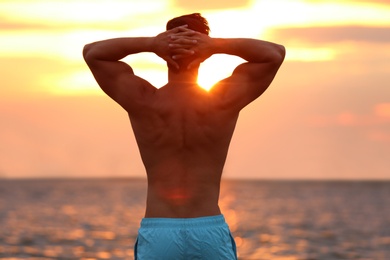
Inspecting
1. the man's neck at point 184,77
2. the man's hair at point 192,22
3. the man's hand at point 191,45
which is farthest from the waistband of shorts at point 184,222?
the man's hair at point 192,22

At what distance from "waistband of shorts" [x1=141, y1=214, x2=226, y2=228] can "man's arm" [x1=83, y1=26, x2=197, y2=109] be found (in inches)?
27.6

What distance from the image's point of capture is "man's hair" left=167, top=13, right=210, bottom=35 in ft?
19.5

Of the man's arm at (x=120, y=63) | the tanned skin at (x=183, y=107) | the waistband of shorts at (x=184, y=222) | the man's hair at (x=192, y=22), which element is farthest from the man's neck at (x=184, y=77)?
the waistband of shorts at (x=184, y=222)

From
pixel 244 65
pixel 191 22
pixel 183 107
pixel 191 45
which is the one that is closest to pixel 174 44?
pixel 191 45

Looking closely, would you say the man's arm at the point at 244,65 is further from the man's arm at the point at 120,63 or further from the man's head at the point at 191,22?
the man's arm at the point at 120,63

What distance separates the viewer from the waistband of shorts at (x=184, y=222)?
5.96 meters

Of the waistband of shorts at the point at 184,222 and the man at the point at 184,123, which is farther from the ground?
the man at the point at 184,123

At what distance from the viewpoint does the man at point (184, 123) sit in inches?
233

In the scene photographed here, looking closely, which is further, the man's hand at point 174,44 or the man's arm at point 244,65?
the man's arm at point 244,65

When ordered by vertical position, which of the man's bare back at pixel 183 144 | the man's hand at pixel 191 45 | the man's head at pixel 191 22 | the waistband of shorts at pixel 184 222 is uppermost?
the man's head at pixel 191 22

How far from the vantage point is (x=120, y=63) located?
237 inches

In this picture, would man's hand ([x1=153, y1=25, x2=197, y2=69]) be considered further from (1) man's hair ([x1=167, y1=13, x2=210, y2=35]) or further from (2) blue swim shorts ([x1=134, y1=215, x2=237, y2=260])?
(2) blue swim shorts ([x1=134, y1=215, x2=237, y2=260])

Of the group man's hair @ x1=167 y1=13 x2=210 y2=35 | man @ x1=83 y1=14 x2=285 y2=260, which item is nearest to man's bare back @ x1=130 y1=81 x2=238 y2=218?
man @ x1=83 y1=14 x2=285 y2=260

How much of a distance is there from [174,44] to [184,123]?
0.47 metres
